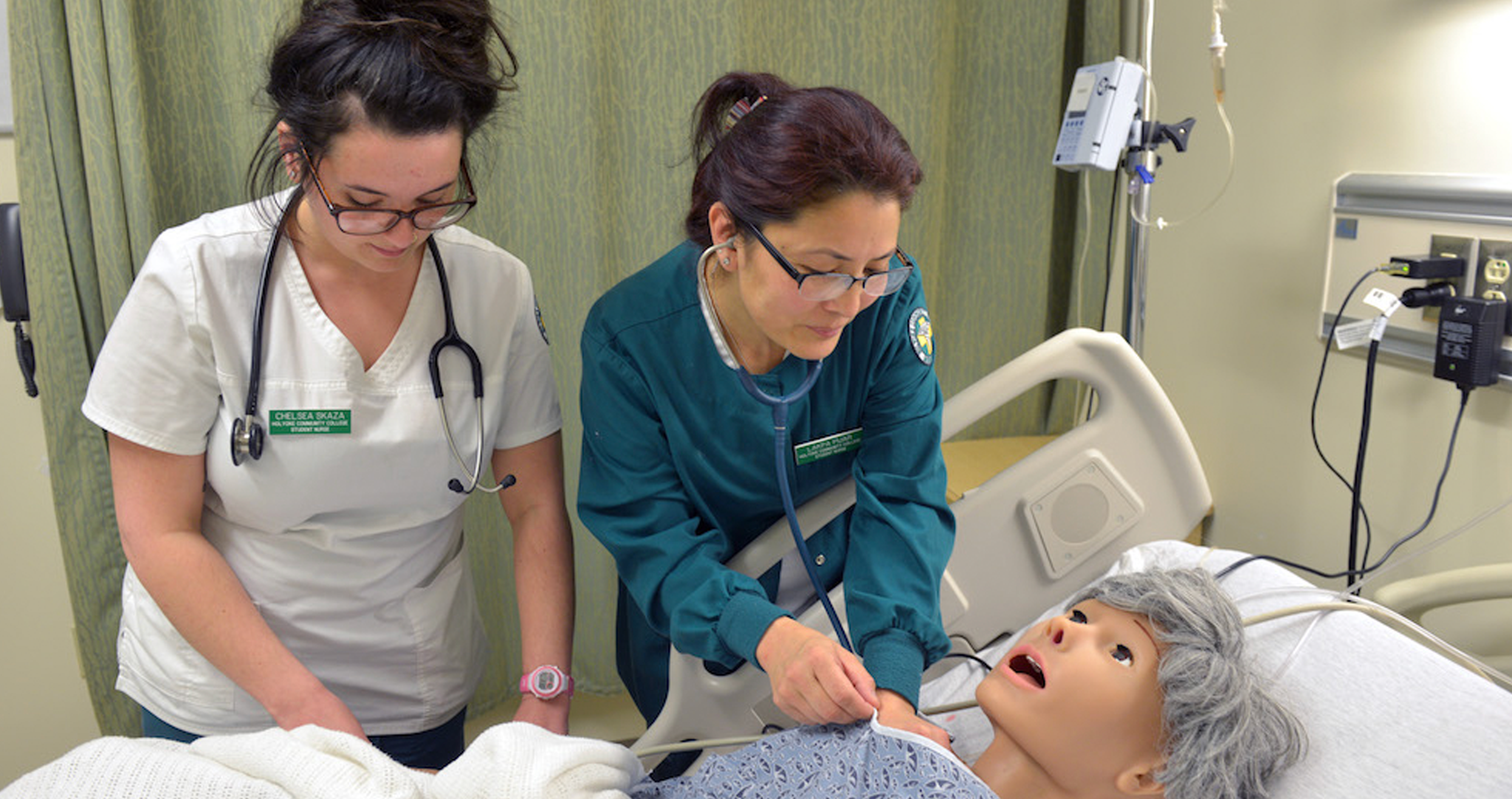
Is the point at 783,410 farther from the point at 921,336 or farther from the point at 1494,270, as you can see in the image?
the point at 1494,270

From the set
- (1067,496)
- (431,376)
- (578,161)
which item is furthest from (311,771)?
(578,161)

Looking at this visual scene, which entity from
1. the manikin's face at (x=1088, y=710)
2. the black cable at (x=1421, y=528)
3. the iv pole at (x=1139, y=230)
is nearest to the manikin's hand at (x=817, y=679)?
the manikin's face at (x=1088, y=710)

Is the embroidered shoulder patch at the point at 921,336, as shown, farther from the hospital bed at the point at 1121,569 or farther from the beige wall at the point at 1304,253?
the beige wall at the point at 1304,253

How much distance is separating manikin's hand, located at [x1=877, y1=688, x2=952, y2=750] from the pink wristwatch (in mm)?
443

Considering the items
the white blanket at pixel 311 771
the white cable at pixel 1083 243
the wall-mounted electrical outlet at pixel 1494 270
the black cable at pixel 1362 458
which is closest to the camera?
the white blanket at pixel 311 771

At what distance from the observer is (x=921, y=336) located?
1397 millimetres

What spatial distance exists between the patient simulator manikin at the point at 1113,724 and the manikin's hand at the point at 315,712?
0.38 metres

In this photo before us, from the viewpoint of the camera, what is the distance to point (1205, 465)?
7.51 ft

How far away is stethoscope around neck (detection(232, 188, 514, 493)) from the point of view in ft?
4.00

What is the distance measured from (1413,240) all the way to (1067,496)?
72cm

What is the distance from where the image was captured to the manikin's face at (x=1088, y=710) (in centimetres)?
125

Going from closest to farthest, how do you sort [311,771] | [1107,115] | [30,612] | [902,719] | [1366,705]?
[311,771] < [902,719] < [1366,705] < [1107,115] < [30,612]

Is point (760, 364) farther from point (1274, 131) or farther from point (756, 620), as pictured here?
point (1274, 131)

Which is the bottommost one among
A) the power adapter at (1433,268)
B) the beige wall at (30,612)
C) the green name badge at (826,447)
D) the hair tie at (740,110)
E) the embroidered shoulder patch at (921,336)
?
the beige wall at (30,612)
